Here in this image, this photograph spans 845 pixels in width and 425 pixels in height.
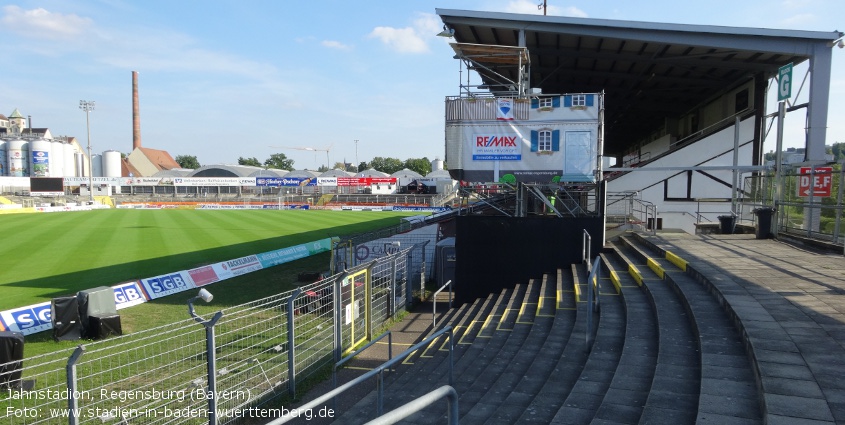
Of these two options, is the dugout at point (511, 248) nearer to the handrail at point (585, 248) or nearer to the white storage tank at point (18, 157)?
the handrail at point (585, 248)

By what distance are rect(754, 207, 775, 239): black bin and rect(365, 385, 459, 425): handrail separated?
42.3ft

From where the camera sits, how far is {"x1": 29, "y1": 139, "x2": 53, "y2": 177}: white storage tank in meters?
82.3

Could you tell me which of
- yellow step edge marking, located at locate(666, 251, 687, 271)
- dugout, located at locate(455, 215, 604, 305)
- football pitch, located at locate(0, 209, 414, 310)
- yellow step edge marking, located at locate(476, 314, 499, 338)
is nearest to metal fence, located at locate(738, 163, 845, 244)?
yellow step edge marking, located at locate(666, 251, 687, 271)

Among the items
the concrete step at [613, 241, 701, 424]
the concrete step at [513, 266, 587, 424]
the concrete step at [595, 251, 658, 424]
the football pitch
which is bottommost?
the football pitch

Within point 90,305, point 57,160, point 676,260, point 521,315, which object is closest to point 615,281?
point 676,260

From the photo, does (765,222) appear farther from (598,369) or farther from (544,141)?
(598,369)

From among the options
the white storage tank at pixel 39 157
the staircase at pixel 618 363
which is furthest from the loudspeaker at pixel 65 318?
the white storage tank at pixel 39 157

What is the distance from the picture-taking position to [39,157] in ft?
271

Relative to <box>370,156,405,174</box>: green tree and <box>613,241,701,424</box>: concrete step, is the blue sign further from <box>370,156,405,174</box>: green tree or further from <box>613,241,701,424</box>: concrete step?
<box>370,156,405,174</box>: green tree

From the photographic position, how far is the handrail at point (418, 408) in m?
2.26

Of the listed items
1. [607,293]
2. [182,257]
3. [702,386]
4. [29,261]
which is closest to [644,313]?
[607,293]

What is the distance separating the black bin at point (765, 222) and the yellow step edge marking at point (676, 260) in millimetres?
4204

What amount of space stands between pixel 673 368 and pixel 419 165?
397 ft

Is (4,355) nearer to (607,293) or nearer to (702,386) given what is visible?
(702,386)
